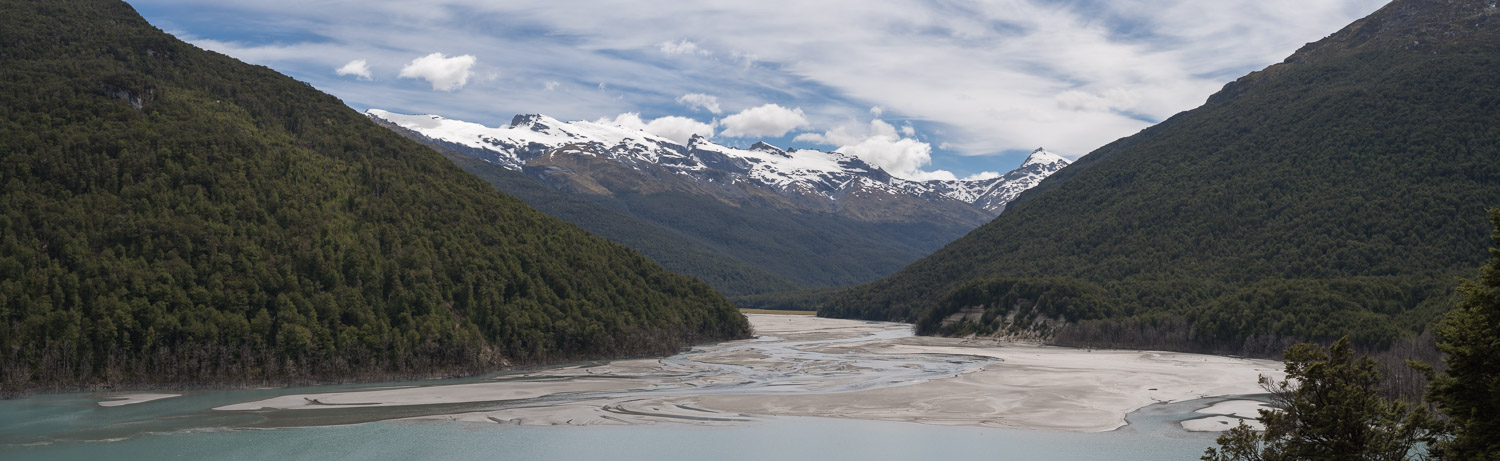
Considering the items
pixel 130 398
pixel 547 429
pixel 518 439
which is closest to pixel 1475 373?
pixel 518 439

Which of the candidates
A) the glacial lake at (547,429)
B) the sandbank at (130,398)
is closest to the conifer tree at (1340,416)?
the glacial lake at (547,429)

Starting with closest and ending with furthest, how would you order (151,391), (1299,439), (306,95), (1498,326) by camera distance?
(1498,326), (1299,439), (151,391), (306,95)

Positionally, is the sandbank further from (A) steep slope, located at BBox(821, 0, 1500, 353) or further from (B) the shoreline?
(A) steep slope, located at BBox(821, 0, 1500, 353)

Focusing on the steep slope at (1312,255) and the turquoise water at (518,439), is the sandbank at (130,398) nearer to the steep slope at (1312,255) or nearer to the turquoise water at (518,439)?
the turquoise water at (518,439)

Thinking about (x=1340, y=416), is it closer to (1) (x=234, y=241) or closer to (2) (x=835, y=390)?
(2) (x=835, y=390)

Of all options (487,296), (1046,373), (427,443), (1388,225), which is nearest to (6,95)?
(487,296)

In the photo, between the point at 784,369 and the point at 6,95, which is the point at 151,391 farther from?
the point at 784,369
